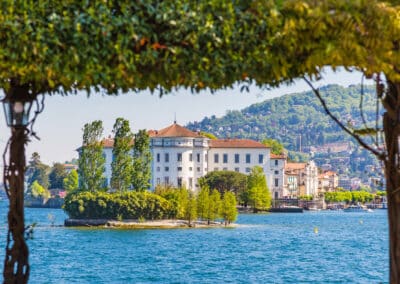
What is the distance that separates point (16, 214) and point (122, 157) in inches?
2161

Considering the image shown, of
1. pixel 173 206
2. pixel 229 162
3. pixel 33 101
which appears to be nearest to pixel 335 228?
pixel 173 206

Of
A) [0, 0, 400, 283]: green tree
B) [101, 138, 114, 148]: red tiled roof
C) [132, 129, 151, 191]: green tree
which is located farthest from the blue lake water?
[101, 138, 114, 148]: red tiled roof

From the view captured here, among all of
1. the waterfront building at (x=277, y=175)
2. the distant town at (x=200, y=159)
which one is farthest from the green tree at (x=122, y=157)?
the waterfront building at (x=277, y=175)

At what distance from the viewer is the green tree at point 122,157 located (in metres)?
60.2

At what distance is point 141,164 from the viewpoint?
6175 cm

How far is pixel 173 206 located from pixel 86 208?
6.42 meters

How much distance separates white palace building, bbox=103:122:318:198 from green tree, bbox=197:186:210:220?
28.6m

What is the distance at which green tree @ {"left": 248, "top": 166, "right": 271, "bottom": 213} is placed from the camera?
92562 millimetres

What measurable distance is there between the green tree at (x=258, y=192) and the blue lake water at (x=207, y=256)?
23.6 metres

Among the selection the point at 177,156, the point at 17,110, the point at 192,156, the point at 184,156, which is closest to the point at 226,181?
the point at 184,156

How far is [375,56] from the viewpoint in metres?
4.94

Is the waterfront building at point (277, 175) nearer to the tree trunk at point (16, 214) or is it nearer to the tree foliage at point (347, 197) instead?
the tree foliage at point (347, 197)

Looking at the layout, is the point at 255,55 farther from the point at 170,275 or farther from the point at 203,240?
the point at 203,240

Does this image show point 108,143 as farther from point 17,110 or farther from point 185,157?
point 17,110
